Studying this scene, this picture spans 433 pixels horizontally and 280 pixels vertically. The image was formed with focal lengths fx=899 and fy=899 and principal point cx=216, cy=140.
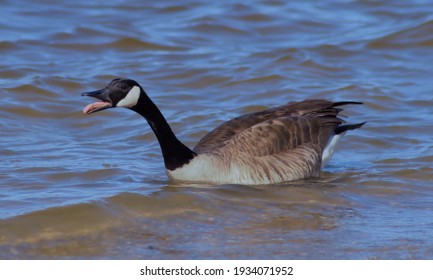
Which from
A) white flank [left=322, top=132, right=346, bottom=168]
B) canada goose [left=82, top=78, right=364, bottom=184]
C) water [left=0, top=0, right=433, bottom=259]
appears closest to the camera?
water [left=0, top=0, right=433, bottom=259]

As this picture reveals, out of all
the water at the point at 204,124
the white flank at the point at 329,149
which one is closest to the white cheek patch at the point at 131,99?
the water at the point at 204,124

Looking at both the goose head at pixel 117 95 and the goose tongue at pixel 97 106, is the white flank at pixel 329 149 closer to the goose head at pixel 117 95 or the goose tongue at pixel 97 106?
the goose head at pixel 117 95

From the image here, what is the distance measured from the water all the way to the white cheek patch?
879 millimetres

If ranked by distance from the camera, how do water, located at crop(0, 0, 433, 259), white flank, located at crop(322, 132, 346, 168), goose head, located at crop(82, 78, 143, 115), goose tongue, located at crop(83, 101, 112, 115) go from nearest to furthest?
water, located at crop(0, 0, 433, 259) < goose tongue, located at crop(83, 101, 112, 115) < goose head, located at crop(82, 78, 143, 115) < white flank, located at crop(322, 132, 346, 168)

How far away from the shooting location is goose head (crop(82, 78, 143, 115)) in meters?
8.98

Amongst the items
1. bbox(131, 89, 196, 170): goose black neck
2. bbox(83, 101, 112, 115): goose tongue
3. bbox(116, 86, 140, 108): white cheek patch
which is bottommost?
bbox(131, 89, 196, 170): goose black neck

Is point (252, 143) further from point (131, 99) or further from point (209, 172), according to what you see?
point (131, 99)

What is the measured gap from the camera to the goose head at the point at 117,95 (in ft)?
29.5

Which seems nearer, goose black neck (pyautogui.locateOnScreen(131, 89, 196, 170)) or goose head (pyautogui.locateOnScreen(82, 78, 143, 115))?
goose head (pyautogui.locateOnScreen(82, 78, 143, 115))

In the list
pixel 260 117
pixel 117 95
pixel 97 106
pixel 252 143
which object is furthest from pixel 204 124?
pixel 97 106

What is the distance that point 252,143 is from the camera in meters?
9.82

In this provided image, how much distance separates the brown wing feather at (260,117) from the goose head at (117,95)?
1110 mm

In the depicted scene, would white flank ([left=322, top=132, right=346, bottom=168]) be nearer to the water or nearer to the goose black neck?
the water

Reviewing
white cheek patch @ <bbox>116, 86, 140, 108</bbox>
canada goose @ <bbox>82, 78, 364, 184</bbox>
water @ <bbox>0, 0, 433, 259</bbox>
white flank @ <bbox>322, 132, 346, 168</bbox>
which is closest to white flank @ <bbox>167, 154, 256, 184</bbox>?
canada goose @ <bbox>82, 78, 364, 184</bbox>
